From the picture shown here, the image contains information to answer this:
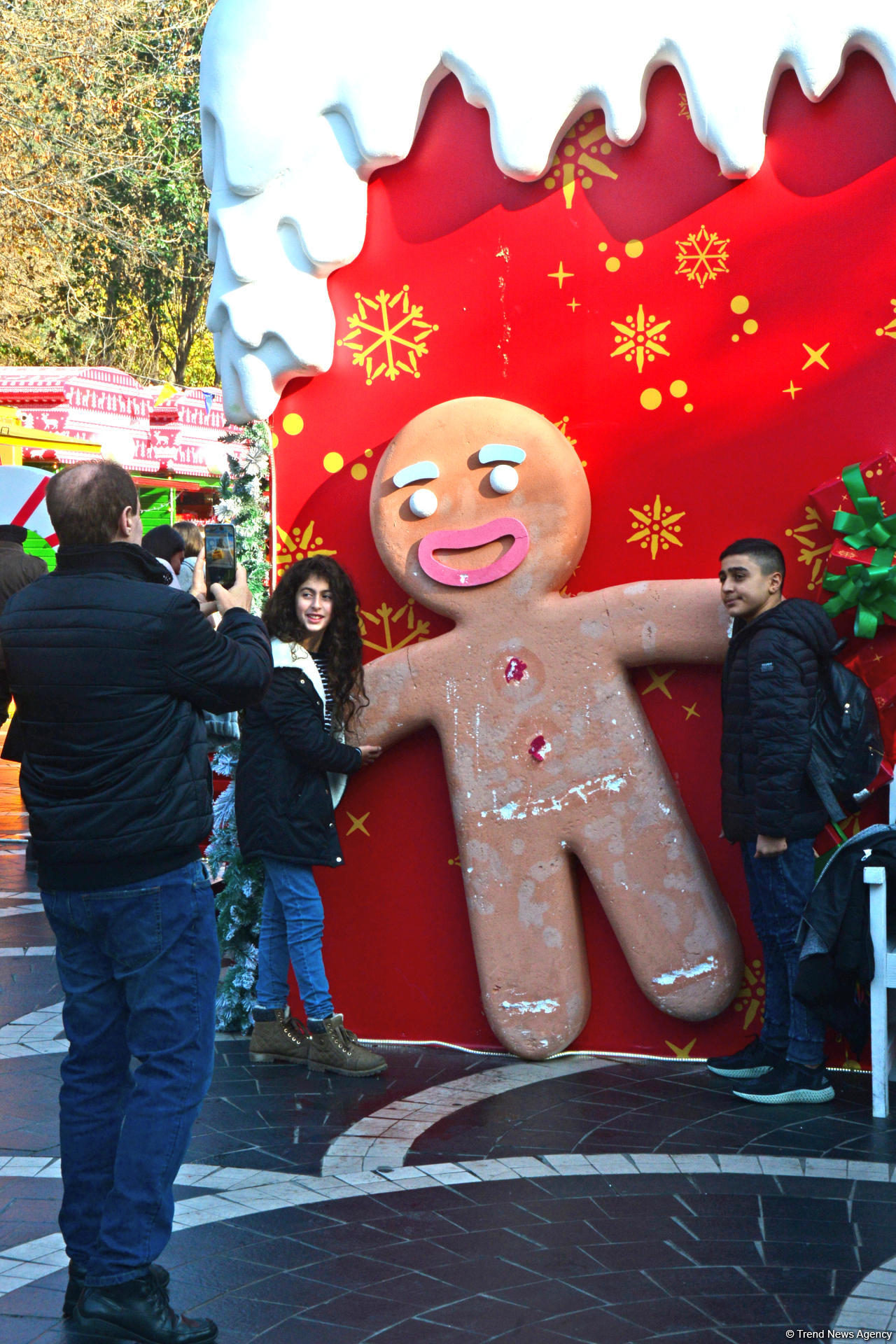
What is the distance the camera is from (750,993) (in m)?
5.26

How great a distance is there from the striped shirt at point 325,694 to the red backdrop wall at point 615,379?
0.33 meters

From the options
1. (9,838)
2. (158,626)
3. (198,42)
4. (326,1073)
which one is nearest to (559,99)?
(158,626)

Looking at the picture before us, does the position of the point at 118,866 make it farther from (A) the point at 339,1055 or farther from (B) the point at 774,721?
(B) the point at 774,721

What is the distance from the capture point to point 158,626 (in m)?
3.29

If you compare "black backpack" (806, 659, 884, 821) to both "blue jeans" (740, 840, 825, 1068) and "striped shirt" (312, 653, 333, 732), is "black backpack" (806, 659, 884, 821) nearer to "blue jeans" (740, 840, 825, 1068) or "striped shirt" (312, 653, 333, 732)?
"blue jeans" (740, 840, 825, 1068)

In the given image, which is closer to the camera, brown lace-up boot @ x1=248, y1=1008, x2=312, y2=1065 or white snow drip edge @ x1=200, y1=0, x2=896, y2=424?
white snow drip edge @ x1=200, y1=0, x2=896, y2=424

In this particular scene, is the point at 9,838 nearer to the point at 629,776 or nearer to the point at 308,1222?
the point at 629,776

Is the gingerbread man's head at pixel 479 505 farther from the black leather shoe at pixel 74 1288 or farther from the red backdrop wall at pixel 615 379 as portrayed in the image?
the black leather shoe at pixel 74 1288

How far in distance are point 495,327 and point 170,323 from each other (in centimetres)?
1907

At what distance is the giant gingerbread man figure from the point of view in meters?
5.21

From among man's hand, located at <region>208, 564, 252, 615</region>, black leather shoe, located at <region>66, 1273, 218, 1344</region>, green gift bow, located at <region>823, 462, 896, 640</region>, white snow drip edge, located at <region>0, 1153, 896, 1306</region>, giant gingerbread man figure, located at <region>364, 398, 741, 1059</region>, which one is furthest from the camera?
giant gingerbread man figure, located at <region>364, 398, 741, 1059</region>

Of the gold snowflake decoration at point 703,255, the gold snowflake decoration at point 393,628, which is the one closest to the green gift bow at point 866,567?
the gold snowflake decoration at point 703,255

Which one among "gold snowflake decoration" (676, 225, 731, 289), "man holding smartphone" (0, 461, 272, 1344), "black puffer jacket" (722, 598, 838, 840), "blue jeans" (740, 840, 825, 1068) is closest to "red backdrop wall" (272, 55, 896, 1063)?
"gold snowflake decoration" (676, 225, 731, 289)

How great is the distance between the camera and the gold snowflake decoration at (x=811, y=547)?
203 inches
